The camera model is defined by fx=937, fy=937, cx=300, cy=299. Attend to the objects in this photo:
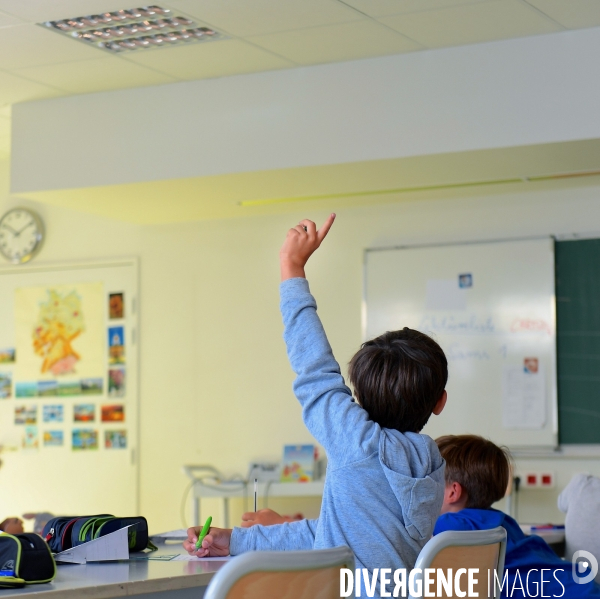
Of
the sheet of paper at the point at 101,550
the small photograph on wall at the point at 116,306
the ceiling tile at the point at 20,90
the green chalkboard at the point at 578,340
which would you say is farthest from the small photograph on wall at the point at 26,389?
the sheet of paper at the point at 101,550

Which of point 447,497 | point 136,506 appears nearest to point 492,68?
point 447,497

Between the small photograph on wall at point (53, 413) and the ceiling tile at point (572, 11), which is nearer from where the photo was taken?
the ceiling tile at point (572, 11)

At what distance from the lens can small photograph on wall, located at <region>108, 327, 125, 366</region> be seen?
596 centimetres

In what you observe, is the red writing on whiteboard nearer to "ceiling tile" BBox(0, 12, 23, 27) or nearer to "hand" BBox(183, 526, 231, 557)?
"ceiling tile" BBox(0, 12, 23, 27)

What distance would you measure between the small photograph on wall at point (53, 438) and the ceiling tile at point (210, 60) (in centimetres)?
270

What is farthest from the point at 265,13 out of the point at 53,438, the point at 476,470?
the point at 53,438

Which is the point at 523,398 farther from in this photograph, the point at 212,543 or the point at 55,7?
the point at 212,543

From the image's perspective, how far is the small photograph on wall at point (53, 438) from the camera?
241 inches

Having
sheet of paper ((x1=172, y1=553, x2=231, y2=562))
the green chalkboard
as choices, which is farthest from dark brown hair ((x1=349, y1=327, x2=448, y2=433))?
the green chalkboard

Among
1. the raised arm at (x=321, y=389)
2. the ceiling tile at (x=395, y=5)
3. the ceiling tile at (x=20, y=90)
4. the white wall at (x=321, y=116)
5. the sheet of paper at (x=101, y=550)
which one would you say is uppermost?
the ceiling tile at (x=395, y=5)

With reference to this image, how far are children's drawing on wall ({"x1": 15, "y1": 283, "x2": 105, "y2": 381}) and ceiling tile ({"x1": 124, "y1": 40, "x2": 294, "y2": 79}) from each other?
201 centimetres

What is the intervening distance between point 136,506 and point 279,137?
266cm

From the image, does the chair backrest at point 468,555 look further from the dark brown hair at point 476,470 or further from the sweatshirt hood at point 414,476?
the dark brown hair at point 476,470

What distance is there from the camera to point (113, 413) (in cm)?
596
